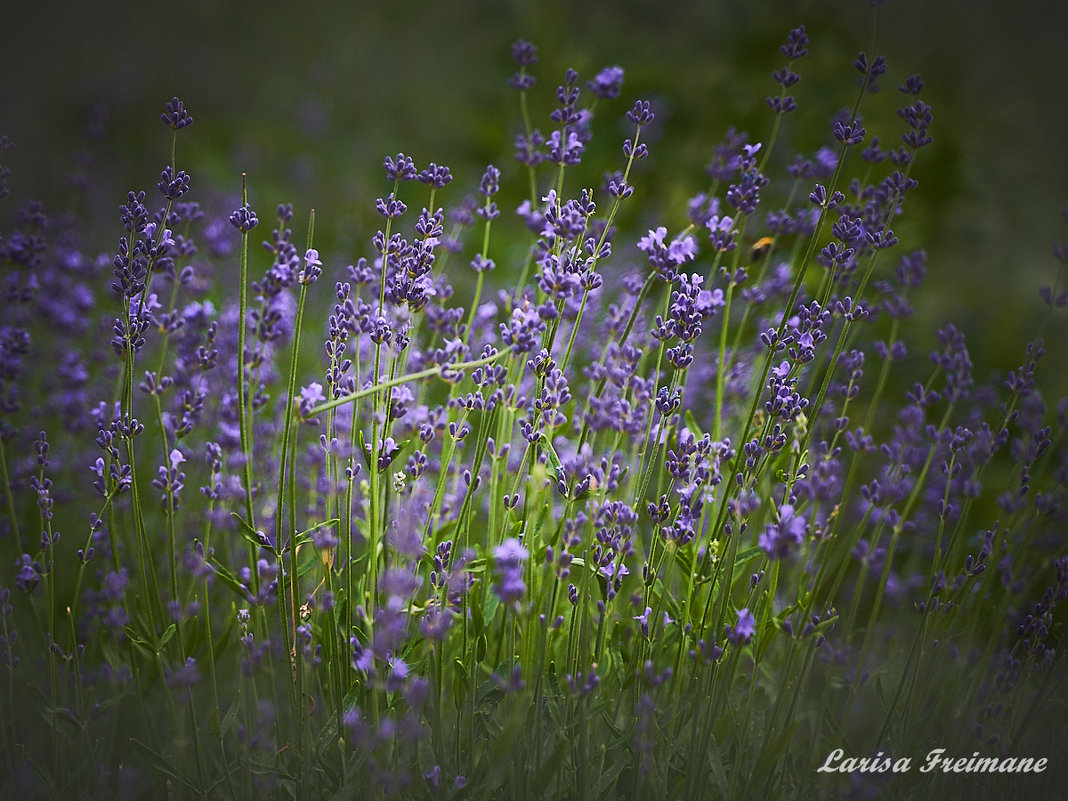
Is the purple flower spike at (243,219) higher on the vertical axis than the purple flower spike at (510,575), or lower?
higher

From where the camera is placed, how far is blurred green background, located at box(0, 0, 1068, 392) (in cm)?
294

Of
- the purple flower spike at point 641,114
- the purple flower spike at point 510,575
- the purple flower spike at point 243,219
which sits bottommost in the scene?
the purple flower spike at point 510,575

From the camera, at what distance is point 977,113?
3191 millimetres

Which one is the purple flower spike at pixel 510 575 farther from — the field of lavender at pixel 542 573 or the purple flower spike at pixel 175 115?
the purple flower spike at pixel 175 115

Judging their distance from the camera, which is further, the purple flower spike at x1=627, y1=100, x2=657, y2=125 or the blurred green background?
the blurred green background

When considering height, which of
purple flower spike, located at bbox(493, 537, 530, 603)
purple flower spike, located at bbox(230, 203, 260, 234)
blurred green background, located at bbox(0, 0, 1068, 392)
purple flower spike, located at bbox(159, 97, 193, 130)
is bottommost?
purple flower spike, located at bbox(493, 537, 530, 603)

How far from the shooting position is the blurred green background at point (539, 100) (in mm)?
2936

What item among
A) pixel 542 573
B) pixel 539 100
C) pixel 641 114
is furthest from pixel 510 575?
pixel 539 100

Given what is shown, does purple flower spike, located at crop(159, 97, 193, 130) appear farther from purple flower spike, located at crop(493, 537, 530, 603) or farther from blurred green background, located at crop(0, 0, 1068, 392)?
blurred green background, located at crop(0, 0, 1068, 392)

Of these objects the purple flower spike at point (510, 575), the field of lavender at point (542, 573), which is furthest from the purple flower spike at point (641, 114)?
the purple flower spike at point (510, 575)

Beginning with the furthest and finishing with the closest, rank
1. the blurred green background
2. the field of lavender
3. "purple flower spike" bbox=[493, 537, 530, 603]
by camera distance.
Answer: the blurred green background < the field of lavender < "purple flower spike" bbox=[493, 537, 530, 603]

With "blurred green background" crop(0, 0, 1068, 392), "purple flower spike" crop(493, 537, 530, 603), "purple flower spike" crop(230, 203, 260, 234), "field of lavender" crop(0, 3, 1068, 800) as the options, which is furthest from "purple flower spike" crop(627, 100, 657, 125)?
"blurred green background" crop(0, 0, 1068, 392)

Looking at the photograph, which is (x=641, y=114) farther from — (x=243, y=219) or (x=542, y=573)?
(x=542, y=573)

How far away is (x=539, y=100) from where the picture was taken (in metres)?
3.76
